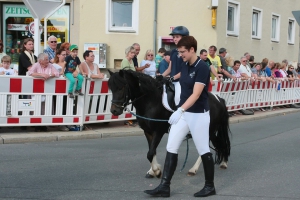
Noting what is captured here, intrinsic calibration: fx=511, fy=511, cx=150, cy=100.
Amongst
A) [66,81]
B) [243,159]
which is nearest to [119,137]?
[66,81]

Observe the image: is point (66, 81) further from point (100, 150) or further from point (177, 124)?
point (177, 124)

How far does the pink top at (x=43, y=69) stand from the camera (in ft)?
37.2

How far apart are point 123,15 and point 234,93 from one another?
20.5ft

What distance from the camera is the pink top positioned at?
37.2ft

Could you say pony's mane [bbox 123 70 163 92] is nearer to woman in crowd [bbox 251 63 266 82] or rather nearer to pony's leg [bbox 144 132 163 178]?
pony's leg [bbox 144 132 163 178]

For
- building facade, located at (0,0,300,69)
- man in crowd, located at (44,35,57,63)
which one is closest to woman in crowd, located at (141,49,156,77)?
man in crowd, located at (44,35,57,63)

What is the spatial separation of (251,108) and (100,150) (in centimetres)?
936

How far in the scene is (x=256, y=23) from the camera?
25.9 metres

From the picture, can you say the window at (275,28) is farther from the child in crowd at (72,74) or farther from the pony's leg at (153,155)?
the pony's leg at (153,155)

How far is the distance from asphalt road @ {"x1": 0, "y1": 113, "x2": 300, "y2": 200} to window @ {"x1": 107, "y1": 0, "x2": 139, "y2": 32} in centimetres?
972

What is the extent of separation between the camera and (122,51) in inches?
802

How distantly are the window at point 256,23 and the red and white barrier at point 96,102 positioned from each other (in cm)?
1447

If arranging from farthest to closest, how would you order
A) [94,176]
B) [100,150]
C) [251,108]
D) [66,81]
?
[251,108], [66,81], [100,150], [94,176]

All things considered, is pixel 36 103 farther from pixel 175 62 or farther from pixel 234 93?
pixel 234 93
